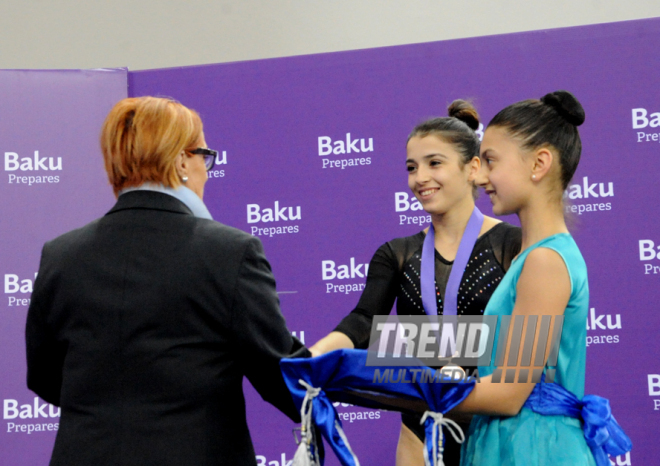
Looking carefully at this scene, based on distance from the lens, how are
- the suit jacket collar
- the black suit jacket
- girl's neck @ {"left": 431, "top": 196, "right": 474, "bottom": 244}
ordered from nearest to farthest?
the black suit jacket < the suit jacket collar < girl's neck @ {"left": 431, "top": 196, "right": 474, "bottom": 244}

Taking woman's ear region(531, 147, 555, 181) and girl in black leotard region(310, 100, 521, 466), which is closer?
woman's ear region(531, 147, 555, 181)

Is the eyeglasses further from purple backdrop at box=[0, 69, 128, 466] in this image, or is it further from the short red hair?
purple backdrop at box=[0, 69, 128, 466]

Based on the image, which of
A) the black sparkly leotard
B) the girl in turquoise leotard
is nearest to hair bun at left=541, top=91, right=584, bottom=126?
the girl in turquoise leotard

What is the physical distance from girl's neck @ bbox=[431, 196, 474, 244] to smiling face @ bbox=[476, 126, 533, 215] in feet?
2.28

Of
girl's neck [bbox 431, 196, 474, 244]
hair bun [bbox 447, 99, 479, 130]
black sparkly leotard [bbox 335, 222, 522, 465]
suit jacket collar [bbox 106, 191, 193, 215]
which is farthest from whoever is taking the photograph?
hair bun [bbox 447, 99, 479, 130]

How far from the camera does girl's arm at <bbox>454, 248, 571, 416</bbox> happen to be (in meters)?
1.45

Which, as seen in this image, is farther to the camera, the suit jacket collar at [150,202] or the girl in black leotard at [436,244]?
the girl in black leotard at [436,244]

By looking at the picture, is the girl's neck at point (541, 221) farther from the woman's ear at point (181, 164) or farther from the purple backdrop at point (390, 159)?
the purple backdrop at point (390, 159)

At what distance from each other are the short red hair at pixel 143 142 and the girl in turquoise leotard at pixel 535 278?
0.77m

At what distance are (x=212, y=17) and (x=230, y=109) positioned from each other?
60.6 inches

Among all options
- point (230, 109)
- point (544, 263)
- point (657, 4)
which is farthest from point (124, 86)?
point (657, 4)

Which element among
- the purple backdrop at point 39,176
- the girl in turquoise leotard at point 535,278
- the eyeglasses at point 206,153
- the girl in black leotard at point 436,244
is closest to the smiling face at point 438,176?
the girl in black leotard at point 436,244

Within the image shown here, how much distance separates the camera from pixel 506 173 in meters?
1.63

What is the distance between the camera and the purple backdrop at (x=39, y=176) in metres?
3.89
